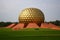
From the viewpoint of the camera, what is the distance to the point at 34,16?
84.3 feet

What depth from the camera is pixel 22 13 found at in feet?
86.5

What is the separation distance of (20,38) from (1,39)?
4.09 feet

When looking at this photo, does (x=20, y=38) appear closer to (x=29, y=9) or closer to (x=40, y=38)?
(x=40, y=38)

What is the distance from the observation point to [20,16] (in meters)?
26.6

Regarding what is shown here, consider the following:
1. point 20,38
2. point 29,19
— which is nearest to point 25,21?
point 29,19

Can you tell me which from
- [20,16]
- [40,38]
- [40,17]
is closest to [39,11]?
[40,17]

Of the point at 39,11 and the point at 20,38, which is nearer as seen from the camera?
the point at 20,38

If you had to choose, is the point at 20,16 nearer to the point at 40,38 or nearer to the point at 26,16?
the point at 26,16

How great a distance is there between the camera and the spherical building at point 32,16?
25703mm

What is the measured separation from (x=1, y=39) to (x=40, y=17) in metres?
12.9

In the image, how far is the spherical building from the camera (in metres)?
25.7

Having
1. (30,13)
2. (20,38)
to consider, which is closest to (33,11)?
(30,13)

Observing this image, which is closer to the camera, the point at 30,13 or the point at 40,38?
the point at 40,38

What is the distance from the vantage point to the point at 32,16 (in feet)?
84.3
